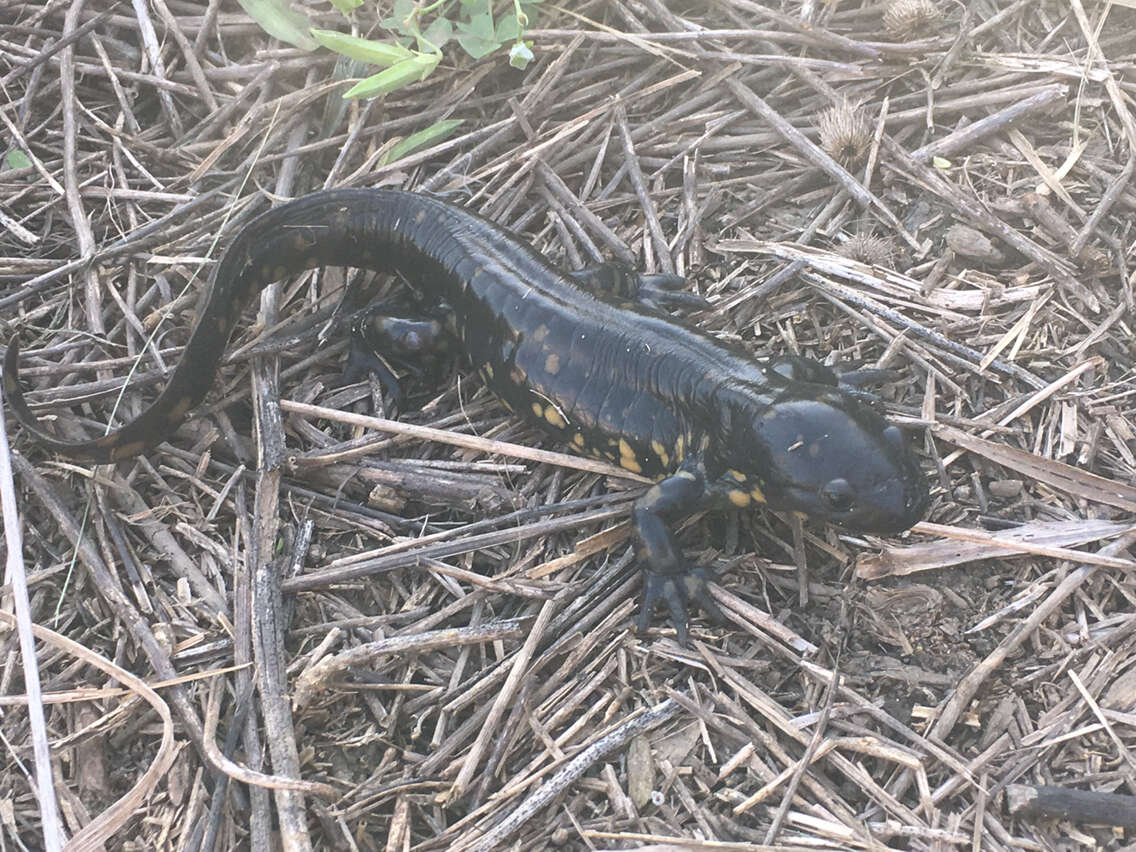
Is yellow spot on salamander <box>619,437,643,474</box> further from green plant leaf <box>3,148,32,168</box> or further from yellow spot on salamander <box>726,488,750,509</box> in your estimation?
green plant leaf <box>3,148,32,168</box>

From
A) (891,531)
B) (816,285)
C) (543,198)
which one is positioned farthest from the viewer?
(543,198)

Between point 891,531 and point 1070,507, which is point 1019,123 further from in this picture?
point 891,531

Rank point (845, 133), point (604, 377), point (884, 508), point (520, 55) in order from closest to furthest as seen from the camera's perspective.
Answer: point (884, 508) → point (604, 377) → point (845, 133) → point (520, 55)

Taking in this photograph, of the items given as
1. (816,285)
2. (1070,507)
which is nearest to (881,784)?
(1070,507)

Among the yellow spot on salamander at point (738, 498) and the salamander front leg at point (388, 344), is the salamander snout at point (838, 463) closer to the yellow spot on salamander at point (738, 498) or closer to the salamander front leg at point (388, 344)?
the yellow spot on salamander at point (738, 498)

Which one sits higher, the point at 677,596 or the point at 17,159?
the point at 17,159

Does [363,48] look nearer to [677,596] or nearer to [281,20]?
Result: [281,20]

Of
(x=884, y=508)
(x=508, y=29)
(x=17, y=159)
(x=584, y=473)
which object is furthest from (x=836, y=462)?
(x=17, y=159)
